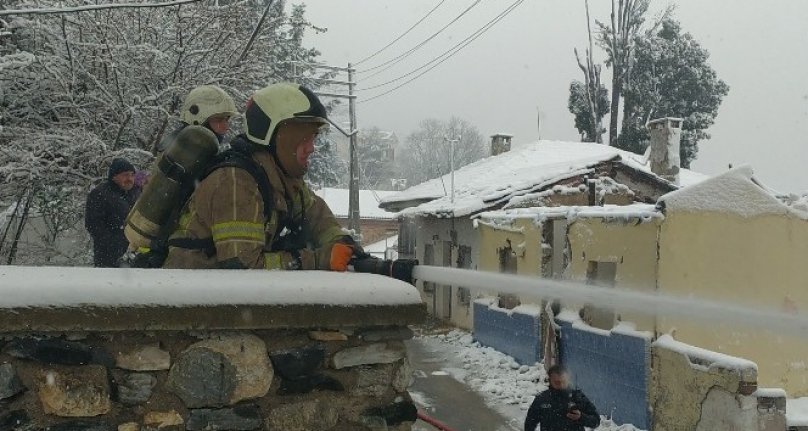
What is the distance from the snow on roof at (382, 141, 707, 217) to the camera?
17.9m

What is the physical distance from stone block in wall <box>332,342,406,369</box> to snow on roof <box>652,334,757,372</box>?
6.59 meters

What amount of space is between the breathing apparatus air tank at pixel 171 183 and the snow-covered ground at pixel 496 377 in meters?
8.43

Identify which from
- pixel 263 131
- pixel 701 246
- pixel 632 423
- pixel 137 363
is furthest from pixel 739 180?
pixel 137 363

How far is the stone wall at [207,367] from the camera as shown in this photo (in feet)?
7.83

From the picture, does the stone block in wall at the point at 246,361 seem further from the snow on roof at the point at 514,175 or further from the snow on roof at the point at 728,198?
the snow on roof at the point at 514,175

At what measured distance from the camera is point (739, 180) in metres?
10.2

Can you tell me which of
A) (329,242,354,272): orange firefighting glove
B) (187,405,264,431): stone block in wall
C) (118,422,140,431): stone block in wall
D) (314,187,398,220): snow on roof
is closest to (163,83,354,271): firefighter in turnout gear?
(329,242,354,272): orange firefighting glove

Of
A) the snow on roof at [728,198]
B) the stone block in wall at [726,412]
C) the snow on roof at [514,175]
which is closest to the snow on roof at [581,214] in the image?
the snow on roof at [728,198]

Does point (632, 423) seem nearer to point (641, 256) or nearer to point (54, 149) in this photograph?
point (641, 256)

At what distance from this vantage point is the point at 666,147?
19531mm

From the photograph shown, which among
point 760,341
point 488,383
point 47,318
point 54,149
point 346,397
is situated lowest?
point 488,383

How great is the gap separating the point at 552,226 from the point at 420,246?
10403mm

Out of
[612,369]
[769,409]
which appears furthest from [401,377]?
[612,369]

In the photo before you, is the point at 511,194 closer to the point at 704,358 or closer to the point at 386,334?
the point at 704,358
